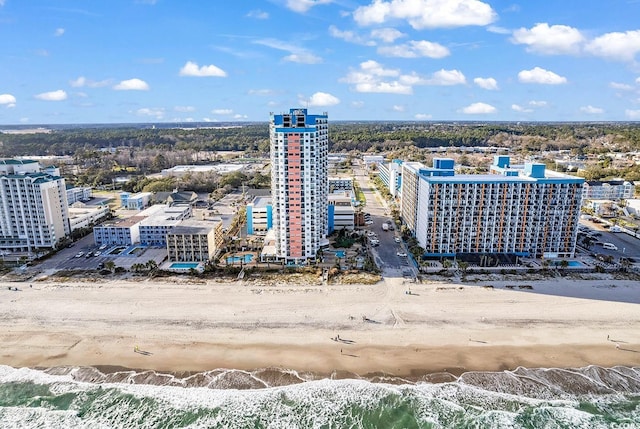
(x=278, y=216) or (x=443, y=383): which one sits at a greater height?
(x=278, y=216)

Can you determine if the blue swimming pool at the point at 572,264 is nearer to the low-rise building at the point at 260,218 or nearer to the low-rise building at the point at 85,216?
the low-rise building at the point at 260,218

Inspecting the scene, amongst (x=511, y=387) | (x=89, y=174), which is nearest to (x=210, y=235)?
(x=511, y=387)

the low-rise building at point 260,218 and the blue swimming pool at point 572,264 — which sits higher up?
the low-rise building at point 260,218

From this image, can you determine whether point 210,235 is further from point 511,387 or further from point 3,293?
point 511,387

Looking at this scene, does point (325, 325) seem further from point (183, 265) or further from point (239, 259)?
point (183, 265)

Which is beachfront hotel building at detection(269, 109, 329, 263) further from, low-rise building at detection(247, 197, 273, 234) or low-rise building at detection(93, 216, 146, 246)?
low-rise building at detection(93, 216, 146, 246)

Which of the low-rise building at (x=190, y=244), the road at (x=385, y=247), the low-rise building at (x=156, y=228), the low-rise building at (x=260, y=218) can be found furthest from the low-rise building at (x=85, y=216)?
the road at (x=385, y=247)
